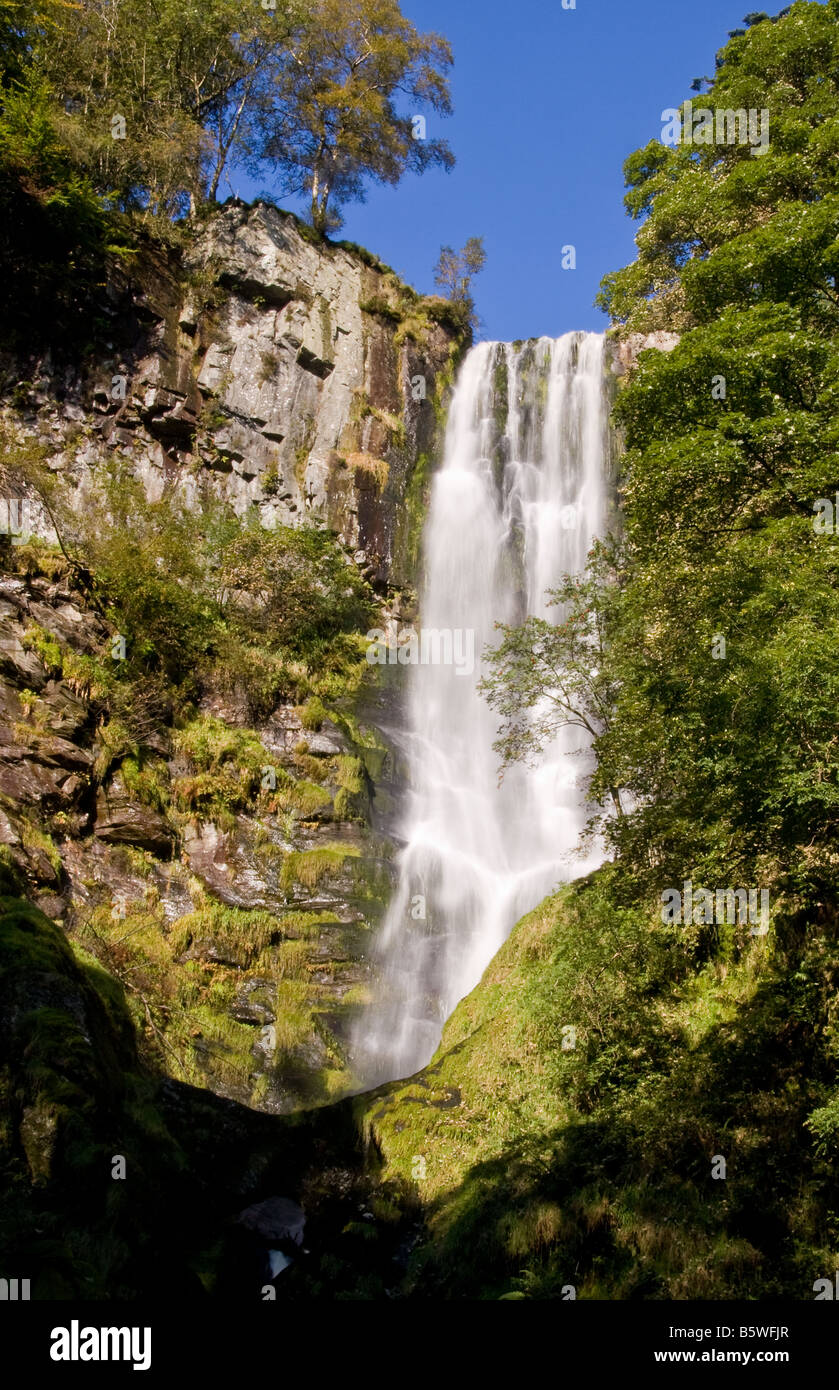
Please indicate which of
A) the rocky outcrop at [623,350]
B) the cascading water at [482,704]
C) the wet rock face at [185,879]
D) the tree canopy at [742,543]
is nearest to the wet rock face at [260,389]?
the cascading water at [482,704]

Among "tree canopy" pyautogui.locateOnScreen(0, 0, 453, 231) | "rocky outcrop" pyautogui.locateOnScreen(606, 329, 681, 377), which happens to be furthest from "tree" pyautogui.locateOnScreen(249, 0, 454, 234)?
"rocky outcrop" pyautogui.locateOnScreen(606, 329, 681, 377)

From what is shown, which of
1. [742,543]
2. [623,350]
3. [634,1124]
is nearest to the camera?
[634,1124]

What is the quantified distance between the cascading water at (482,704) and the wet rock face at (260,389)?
1.74 m

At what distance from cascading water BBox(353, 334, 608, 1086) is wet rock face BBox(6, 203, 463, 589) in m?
1.74

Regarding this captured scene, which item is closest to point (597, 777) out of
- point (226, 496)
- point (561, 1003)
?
point (561, 1003)

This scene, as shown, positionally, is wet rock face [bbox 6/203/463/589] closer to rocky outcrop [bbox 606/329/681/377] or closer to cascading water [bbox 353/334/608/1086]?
cascading water [bbox 353/334/608/1086]

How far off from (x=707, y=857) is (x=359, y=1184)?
5.83m

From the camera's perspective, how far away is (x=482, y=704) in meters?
22.7

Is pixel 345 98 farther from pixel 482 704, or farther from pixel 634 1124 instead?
pixel 634 1124

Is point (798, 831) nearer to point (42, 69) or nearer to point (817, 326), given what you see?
point (817, 326)

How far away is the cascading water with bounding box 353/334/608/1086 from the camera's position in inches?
592

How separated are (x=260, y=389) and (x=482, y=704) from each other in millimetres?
11413

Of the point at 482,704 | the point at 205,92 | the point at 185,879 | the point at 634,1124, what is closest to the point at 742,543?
Answer: the point at 634,1124

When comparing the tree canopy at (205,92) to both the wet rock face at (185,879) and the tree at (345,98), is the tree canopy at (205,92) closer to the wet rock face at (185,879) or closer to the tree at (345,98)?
the tree at (345,98)
